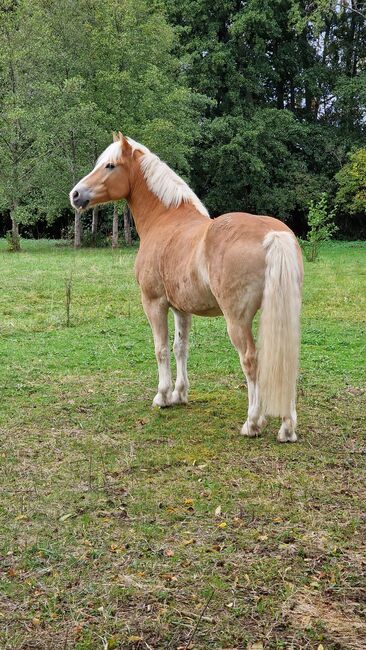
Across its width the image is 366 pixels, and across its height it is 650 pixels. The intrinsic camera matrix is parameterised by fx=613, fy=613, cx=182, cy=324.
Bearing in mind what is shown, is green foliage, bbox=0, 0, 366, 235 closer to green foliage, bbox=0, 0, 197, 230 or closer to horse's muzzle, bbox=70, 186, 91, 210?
green foliage, bbox=0, 0, 197, 230

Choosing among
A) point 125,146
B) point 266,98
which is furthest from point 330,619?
point 266,98

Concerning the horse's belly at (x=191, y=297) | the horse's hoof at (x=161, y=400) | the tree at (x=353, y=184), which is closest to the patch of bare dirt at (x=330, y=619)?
the horse's belly at (x=191, y=297)

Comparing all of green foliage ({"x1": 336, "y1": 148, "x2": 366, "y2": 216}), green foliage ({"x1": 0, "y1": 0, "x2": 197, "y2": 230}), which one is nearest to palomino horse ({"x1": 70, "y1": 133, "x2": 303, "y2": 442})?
green foliage ({"x1": 0, "y1": 0, "x2": 197, "y2": 230})

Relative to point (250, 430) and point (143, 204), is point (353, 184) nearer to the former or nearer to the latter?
point (143, 204)

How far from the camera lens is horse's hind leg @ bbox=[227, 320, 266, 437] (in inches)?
182

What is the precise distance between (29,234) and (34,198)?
8425mm

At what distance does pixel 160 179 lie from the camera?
18.8 ft

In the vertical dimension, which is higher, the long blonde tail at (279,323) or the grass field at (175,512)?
the long blonde tail at (279,323)

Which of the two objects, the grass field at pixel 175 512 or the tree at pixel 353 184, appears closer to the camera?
the grass field at pixel 175 512

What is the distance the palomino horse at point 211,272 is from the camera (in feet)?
14.3

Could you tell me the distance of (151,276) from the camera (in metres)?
5.52

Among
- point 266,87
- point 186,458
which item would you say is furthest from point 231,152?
point 186,458

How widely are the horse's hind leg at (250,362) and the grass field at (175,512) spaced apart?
140mm

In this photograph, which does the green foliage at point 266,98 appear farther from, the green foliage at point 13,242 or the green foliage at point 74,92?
the green foliage at point 13,242
